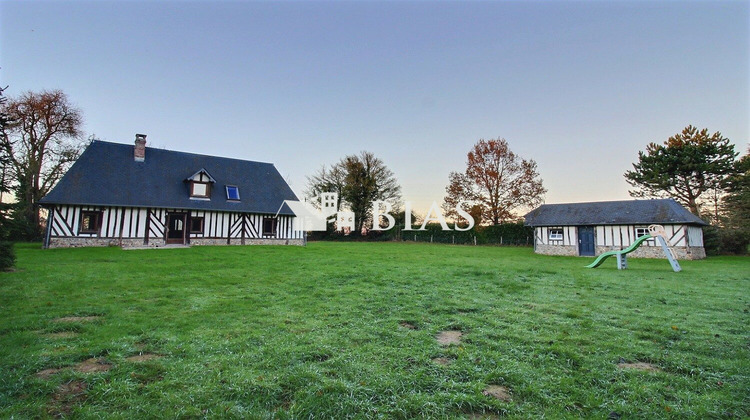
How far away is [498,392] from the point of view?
2281mm

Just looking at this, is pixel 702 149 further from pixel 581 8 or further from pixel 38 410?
pixel 38 410

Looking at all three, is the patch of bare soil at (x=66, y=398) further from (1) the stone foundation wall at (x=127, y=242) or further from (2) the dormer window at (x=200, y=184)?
(2) the dormer window at (x=200, y=184)

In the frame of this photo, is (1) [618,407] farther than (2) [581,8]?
No

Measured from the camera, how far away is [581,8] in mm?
10078

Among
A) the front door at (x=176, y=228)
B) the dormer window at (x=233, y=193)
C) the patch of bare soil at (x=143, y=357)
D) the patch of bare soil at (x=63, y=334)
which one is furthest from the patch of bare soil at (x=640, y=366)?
the dormer window at (x=233, y=193)

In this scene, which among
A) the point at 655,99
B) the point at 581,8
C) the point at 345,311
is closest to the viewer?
the point at 345,311

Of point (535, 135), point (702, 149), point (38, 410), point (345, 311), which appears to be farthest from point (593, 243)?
point (38, 410)

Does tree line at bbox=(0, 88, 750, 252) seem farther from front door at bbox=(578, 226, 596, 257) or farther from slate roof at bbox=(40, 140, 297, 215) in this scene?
front door at bbox=(578, 226, 596, 257)

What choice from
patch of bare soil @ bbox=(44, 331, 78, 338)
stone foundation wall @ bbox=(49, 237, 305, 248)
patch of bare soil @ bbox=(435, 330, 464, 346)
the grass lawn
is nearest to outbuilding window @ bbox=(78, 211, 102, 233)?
stone foundation wall @ bbox=(49, 237, 305, 248)

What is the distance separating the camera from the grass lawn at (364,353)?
2082 millimetres

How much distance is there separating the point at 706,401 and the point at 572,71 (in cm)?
1344

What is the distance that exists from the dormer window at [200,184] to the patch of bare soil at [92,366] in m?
17.1

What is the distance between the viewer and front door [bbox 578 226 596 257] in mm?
19500

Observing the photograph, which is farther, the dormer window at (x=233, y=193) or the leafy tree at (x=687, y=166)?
the leafy tree at (x=687, y=166)
